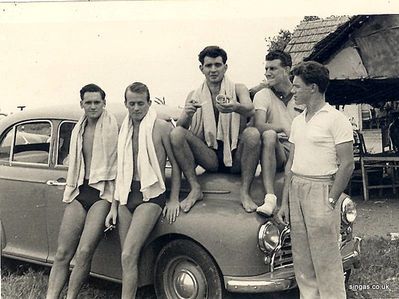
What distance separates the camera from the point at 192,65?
410 centimetres

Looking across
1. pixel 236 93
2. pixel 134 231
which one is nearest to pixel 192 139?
pixel 236 93

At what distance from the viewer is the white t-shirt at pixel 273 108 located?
11.9 ft

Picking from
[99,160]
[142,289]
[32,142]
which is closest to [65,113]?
[32,142]

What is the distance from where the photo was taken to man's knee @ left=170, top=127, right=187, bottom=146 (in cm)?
330

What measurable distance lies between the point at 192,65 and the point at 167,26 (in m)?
0.43

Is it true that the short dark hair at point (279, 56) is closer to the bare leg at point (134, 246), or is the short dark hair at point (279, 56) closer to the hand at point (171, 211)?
the hand at point (171, 211)

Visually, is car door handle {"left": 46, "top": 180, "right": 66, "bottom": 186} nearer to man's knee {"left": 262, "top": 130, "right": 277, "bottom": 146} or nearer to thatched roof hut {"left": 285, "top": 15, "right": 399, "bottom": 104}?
man's knee {"left": 262, "top": 130, "right": 277, "bottom": 146}

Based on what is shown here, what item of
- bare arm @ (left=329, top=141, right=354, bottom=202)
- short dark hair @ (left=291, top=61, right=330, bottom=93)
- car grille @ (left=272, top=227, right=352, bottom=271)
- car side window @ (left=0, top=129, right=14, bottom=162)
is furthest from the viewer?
car side window @ (left=0, top=129, right=14, bottom=162)

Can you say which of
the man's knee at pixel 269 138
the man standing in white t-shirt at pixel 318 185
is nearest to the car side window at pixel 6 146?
the man's knee at pixel 269 138

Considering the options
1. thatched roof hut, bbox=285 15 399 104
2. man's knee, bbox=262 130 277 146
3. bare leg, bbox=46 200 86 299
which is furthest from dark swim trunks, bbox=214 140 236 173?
thatched roof hut, bbox=285 15 399 104

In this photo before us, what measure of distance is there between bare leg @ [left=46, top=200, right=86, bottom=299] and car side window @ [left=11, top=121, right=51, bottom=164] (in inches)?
27.6

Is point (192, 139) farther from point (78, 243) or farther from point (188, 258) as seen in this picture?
point (78, 243)

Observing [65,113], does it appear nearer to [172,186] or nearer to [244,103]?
[172,186]

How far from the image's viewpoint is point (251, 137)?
322 cm
